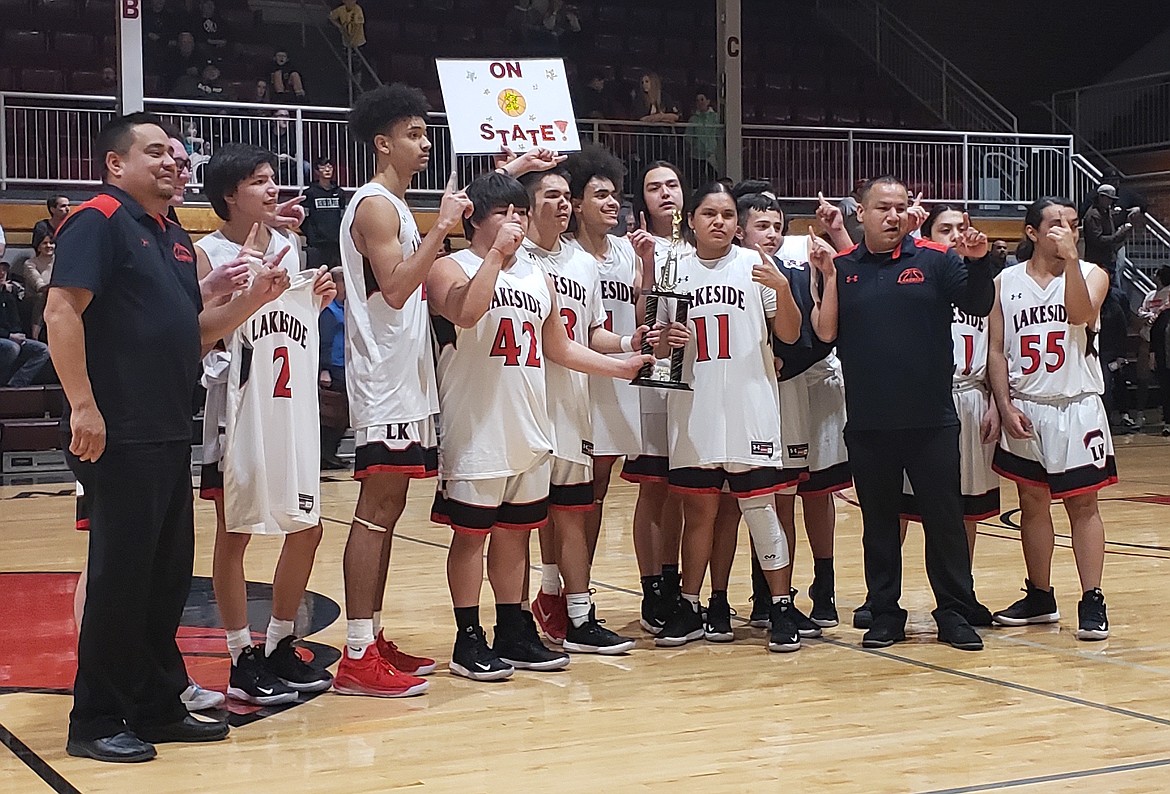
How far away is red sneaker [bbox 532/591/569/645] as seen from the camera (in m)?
5.98

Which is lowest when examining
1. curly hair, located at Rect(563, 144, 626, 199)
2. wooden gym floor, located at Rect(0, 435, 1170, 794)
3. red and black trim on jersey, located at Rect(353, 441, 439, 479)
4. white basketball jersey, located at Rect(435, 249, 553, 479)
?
wooden gym floor, located at Rect(0, 435, 1170, 794)

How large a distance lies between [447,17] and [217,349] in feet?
50.8

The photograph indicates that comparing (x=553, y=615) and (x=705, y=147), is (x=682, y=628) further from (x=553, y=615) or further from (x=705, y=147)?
(x=705, y=147)

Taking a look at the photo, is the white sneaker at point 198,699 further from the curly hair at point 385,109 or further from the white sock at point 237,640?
the curly hair at point 385,109

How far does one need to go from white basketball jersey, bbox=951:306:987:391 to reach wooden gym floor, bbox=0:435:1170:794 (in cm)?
109

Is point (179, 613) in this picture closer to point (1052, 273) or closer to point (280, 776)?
point (280, 776)

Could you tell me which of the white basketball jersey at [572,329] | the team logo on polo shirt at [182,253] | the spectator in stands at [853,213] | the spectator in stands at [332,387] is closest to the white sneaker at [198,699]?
the team logo on polo shirt at [182,253]

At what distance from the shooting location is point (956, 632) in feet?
18.6

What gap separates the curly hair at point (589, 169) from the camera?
5.95 meters

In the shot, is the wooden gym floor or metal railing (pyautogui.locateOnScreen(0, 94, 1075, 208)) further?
metal railing (pyautogui.locateOnScreen(0, 94, 1075, 208))

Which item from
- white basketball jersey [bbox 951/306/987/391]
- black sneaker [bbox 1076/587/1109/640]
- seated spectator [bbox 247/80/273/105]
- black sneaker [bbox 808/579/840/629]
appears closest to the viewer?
black sneaker [bbox 1076/587/1109/640]

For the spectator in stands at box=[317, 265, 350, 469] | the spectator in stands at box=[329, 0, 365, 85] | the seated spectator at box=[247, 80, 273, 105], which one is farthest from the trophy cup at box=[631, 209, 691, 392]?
the spectator in stands at box=[329, 0, 365, 85]

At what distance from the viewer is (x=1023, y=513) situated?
6191 millimetres

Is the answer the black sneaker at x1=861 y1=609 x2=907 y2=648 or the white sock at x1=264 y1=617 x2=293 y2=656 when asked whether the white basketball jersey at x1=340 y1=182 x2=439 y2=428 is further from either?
the black sneaker at x1=861 y1=609 x2=907 y2=648
